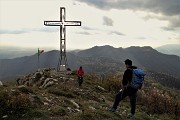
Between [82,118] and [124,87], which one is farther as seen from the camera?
[124,87]

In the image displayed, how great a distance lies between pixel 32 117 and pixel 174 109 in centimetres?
2153

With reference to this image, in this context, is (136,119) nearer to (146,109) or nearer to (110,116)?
(110,116)

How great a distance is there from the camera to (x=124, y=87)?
711 inches

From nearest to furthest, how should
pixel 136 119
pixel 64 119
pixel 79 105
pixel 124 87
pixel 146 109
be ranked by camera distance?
1. pixel 64 119
2. pixel 124 87
3. pixel 136 119
4. pixel 79 105
5. pixel 146 109

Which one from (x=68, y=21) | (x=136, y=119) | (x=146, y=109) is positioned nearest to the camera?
A: (x=136, y=119)

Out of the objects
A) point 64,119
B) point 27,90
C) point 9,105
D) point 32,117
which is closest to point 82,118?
point 64,119

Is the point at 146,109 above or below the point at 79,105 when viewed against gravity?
below

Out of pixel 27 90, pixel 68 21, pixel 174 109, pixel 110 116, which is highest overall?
pixel 68 21

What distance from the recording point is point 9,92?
18359 millimetres

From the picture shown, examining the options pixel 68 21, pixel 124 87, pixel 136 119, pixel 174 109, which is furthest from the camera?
pixel 68 21

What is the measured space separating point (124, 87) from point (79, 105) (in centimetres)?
469

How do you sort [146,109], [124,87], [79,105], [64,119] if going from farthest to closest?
[146,109]
[79,105]
[124,87]
[64,119]

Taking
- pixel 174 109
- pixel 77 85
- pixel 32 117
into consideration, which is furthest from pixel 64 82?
pixel 32 117

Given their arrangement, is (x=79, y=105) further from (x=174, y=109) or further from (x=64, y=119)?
(x=174, y=109)
